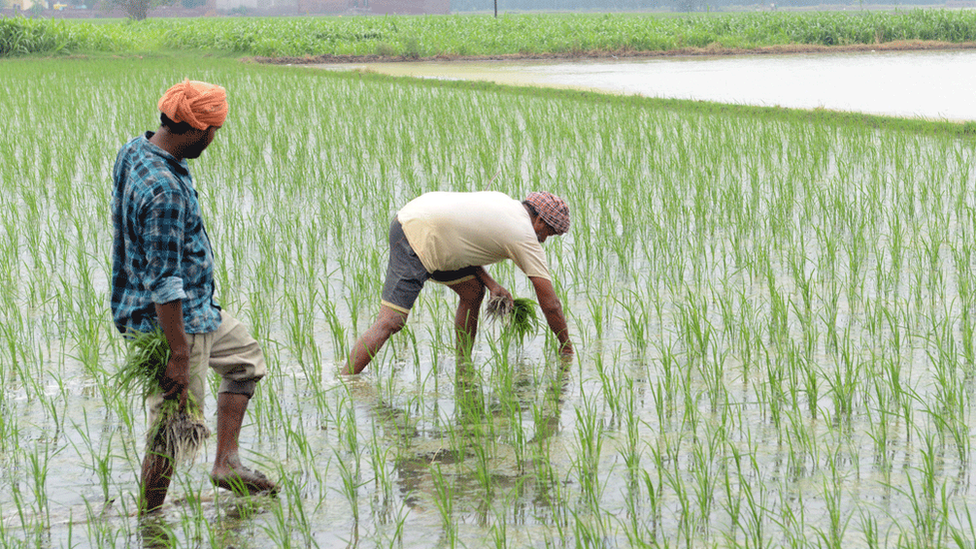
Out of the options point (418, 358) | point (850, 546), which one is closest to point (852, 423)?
point (850, 546)

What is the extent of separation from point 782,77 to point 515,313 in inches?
579

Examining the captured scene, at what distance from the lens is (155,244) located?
2230 millimetres

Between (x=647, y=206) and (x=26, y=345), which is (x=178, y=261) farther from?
(x=647, y=206)

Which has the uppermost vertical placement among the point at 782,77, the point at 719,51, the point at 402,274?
the point at 402,274

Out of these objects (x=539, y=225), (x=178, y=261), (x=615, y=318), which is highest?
(x=178, y=261)

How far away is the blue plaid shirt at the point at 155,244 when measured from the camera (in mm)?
2227

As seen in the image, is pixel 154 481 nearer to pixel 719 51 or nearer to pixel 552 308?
pixel 552 308

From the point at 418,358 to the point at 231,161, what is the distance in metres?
4.24

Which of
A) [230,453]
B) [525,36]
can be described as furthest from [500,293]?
[525,36]

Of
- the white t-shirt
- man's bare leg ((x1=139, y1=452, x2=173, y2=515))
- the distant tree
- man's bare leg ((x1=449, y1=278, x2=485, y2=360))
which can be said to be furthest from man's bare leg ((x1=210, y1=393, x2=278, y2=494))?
the distant tree

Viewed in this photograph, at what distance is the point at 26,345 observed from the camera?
12.1ft

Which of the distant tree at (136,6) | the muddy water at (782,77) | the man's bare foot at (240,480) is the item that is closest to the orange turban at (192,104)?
the man's bare foot at (240,480)

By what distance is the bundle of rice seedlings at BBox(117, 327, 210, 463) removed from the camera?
7.66 feet

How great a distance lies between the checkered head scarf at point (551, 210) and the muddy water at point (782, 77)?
25.5 feet
